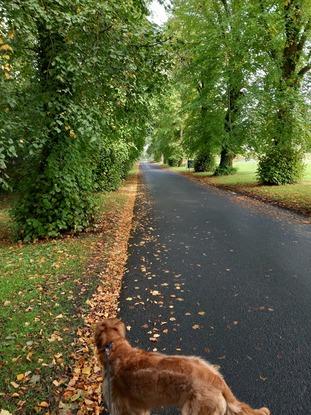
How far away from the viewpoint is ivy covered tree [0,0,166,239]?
6256 mm

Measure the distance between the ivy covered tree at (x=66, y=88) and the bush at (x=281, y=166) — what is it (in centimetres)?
1135

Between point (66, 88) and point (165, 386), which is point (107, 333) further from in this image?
point (66, 88)

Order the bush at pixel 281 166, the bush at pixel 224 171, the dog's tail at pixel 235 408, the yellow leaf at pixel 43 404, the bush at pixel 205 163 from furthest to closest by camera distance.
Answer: the bush at pixel 205 163
the bush at pixel 224 171
the bush at pixel 281 166
the yellow leaf at pixel 43 404
the dog's tail at pixel 235 408

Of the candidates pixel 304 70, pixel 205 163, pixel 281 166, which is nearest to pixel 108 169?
pixel 281 166

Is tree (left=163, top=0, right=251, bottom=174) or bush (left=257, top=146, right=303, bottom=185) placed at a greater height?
tree (left=163, top=0, right=251, bottom=174)

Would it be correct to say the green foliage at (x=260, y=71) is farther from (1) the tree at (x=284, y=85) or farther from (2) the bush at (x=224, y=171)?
(2) the bush at (x=224, y=171)

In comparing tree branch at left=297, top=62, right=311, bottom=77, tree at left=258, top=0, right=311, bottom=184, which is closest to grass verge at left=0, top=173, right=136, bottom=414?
tree at left=258, top=0, right=311, bottom=184

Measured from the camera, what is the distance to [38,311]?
5078 millimetres

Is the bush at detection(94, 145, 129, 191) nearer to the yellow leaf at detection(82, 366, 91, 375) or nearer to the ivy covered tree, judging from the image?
the ivy covered tree

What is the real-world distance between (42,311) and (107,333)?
254 centimetres

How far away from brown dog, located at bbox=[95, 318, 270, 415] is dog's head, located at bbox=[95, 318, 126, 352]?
0.05m

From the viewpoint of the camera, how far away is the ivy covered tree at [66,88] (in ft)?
20.5

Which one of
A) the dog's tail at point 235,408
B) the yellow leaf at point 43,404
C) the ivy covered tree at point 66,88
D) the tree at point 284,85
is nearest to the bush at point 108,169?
the ivy covered tree at point 66,88

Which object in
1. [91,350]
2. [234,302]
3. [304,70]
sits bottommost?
[91,350]
